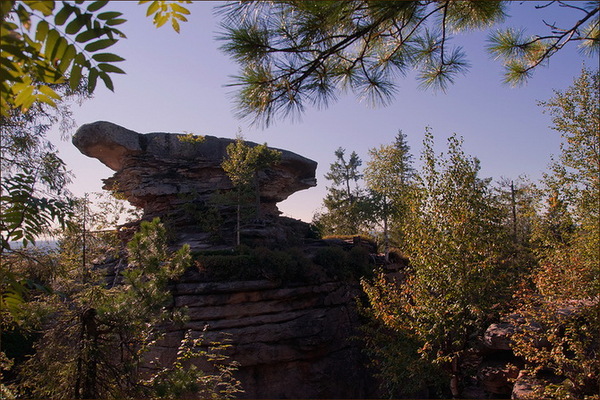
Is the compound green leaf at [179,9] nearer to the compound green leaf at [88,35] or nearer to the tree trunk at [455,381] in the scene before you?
the compound green leaf at [88,35]

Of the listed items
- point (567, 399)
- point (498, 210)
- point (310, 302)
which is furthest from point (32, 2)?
point (310, 302)

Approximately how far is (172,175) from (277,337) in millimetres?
9659

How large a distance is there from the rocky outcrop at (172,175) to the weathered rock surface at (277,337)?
4.21m

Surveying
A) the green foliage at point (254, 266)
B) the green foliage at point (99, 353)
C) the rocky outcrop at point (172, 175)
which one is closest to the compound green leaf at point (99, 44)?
the green foliage at point (99, 353)

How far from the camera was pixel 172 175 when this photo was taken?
17969 mm

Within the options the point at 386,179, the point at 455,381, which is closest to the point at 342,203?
the point at 386,179

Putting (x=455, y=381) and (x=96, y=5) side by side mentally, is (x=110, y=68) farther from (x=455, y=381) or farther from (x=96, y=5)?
(x=455, y=381)

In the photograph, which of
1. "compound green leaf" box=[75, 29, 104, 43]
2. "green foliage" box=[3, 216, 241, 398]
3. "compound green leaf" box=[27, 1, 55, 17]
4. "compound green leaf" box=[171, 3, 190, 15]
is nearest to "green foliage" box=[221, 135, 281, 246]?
"green foliage" box=[3, 216, 241, 398]

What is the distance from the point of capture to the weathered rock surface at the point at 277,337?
10719mm

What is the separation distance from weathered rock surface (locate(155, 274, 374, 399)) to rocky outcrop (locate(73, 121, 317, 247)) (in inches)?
166

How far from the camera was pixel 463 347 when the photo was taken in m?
6.96

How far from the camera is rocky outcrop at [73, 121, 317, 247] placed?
16.4 metres

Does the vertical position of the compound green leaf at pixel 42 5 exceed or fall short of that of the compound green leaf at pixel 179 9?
it falls short

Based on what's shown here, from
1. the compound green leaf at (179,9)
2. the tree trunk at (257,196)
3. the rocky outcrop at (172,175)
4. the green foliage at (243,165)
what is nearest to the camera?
the compound green leaf at (179,9)
